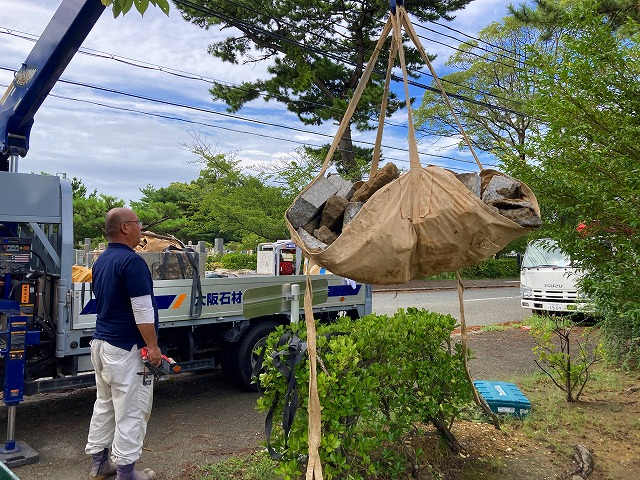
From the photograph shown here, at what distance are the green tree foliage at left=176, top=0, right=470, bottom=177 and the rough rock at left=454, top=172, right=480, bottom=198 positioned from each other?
14.8 m

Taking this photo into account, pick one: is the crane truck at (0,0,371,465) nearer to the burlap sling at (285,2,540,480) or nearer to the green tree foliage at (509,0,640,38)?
the burlap sling at (285,2,540,480)

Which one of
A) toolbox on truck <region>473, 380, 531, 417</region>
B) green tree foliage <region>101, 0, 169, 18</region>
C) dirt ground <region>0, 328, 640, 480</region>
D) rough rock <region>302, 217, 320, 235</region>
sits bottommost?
dirt ground <region>0, 328, 640, 480</region>

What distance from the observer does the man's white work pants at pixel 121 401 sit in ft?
12.6

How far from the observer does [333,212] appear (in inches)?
110

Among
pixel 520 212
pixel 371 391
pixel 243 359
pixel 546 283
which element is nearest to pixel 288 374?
pixel 371 391

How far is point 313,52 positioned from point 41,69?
13.8 m

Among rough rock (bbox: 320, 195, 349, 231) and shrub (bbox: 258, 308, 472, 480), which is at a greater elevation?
rough rock (bbox: 320, 195, 349, 231)

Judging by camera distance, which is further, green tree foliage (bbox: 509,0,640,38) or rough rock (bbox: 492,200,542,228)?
green tree foliage (bbox: 509,0,640,38)

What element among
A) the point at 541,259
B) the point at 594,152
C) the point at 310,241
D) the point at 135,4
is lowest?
the point at 541,259

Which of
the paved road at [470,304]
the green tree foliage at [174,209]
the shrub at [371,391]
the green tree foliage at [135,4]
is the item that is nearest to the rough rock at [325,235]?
the shrub at [371,391]

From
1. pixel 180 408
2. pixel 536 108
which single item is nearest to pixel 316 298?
pixel 536 108

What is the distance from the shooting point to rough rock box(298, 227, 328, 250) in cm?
253

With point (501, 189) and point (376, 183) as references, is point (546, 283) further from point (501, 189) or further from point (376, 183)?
point (376, 183)

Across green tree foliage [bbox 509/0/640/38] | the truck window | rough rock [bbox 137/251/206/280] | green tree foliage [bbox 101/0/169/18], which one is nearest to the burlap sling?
green tree foliage [bbox 101/0/169/18]
